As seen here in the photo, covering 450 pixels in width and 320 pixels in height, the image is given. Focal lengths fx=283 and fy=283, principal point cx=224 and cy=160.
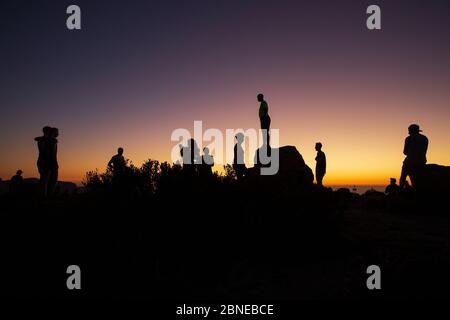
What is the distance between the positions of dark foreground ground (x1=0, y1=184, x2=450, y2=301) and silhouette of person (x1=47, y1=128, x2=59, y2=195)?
3698 millimetres

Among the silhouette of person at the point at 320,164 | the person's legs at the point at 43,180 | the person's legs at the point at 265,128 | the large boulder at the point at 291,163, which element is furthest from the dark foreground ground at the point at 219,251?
the silhouette of person at the point at 320,164

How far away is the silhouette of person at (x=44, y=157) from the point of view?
8.74 metres

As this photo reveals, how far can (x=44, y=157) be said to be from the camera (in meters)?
8.76

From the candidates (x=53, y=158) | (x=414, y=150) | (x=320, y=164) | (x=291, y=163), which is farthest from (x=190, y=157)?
(x=320, y=164)

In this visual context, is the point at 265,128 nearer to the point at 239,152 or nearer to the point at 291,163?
the point at 239,152

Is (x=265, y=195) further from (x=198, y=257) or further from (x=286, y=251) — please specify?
(x=198, y=257)

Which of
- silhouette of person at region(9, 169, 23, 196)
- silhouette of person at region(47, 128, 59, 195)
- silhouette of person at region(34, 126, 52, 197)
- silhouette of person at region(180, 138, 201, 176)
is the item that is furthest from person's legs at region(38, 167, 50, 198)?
silhouette of person at region(9, 169, 23, 196)

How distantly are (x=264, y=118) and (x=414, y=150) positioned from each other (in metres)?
5.41

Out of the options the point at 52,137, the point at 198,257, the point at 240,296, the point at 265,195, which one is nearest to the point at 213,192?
the point at 265,195

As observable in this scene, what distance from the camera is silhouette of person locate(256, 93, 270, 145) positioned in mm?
11664

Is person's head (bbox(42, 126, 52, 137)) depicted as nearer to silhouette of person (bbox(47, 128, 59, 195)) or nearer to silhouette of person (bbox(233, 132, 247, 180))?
silhouette of person (bbox(47, 128, 59, 195))

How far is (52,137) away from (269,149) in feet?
26.6

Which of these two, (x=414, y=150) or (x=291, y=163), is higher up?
(x=414, y=150)
